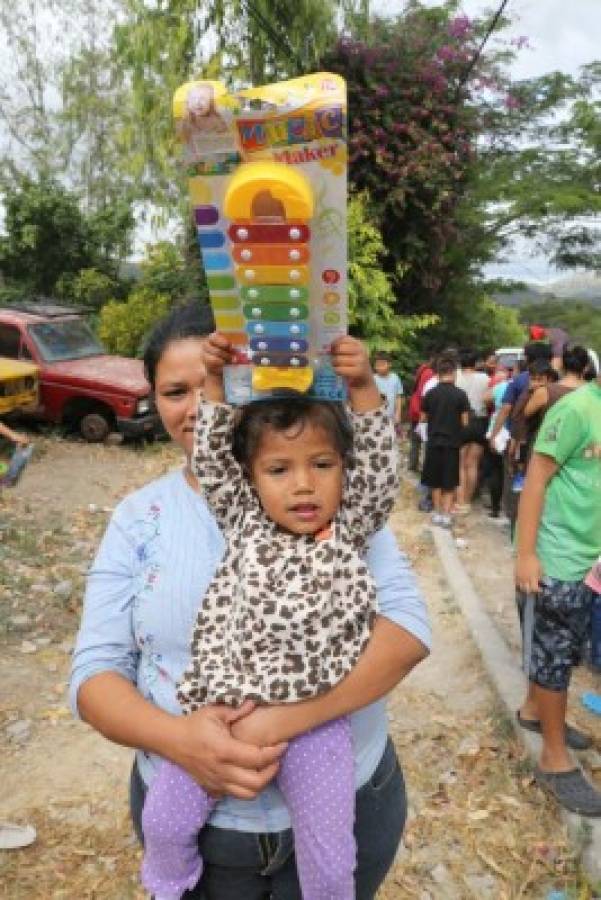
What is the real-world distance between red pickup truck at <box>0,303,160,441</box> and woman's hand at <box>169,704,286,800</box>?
9098 millimetres

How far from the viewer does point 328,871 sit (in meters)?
1.51

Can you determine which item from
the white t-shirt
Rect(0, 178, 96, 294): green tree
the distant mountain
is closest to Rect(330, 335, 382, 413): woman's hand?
the white t-shirt

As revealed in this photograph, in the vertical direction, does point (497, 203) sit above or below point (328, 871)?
above

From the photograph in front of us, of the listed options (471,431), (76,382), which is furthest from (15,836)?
(76,382)

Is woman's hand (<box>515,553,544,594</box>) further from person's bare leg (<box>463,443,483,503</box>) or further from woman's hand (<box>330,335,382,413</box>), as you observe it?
person's bare leg (<box>463,443,483,503</box>)

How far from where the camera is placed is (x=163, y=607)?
1.52 m

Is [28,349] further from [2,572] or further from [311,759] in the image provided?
[311,759]

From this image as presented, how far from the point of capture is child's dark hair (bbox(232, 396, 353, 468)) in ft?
5.25

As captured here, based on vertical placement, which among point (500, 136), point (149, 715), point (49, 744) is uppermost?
point (500, 136)

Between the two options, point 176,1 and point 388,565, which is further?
point 176,1

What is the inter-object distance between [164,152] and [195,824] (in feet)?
37.9

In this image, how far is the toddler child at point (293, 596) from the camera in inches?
58.4

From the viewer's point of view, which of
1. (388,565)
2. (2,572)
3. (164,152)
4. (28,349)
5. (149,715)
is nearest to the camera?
(149,715)

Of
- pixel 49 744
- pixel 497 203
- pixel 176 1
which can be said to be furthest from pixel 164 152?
pixel 49 744
